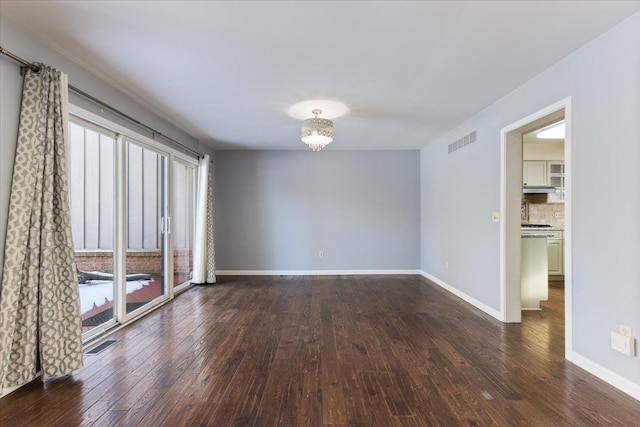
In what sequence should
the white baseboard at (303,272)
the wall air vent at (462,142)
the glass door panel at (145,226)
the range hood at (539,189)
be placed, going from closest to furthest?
the glass door panel at (145,226)
the wall air vent at (462,142)
the range hood at (539,189)
the white baseboard at (303,272)

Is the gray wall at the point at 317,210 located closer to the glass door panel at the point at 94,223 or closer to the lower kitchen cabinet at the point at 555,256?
the lower kitchen cabinet at the point at 555,256

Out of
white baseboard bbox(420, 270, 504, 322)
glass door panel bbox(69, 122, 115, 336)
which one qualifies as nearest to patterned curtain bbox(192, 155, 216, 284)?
glass door panel bbox(69, 122, 115, 336)

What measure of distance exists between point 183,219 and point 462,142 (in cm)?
450

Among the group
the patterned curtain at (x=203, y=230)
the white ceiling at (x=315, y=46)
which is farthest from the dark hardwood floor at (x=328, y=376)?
the white ceiling at (x=315, y=46)

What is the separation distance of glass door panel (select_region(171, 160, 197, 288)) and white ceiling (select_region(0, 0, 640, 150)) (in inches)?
58.7

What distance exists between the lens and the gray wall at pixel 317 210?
21.5 ft

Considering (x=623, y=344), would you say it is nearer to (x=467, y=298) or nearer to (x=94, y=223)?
(x=467, y=298)

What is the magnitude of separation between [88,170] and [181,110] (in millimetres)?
1261

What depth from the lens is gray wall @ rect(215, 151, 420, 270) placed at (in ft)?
21.5

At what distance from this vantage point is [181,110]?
160 inches

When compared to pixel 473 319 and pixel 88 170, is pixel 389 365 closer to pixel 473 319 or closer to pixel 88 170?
pixel 473 319

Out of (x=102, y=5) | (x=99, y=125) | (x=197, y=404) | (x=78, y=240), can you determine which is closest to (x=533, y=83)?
(x=102, y=5)

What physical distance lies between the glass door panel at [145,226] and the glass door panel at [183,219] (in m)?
0.27

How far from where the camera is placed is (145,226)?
4.45m
